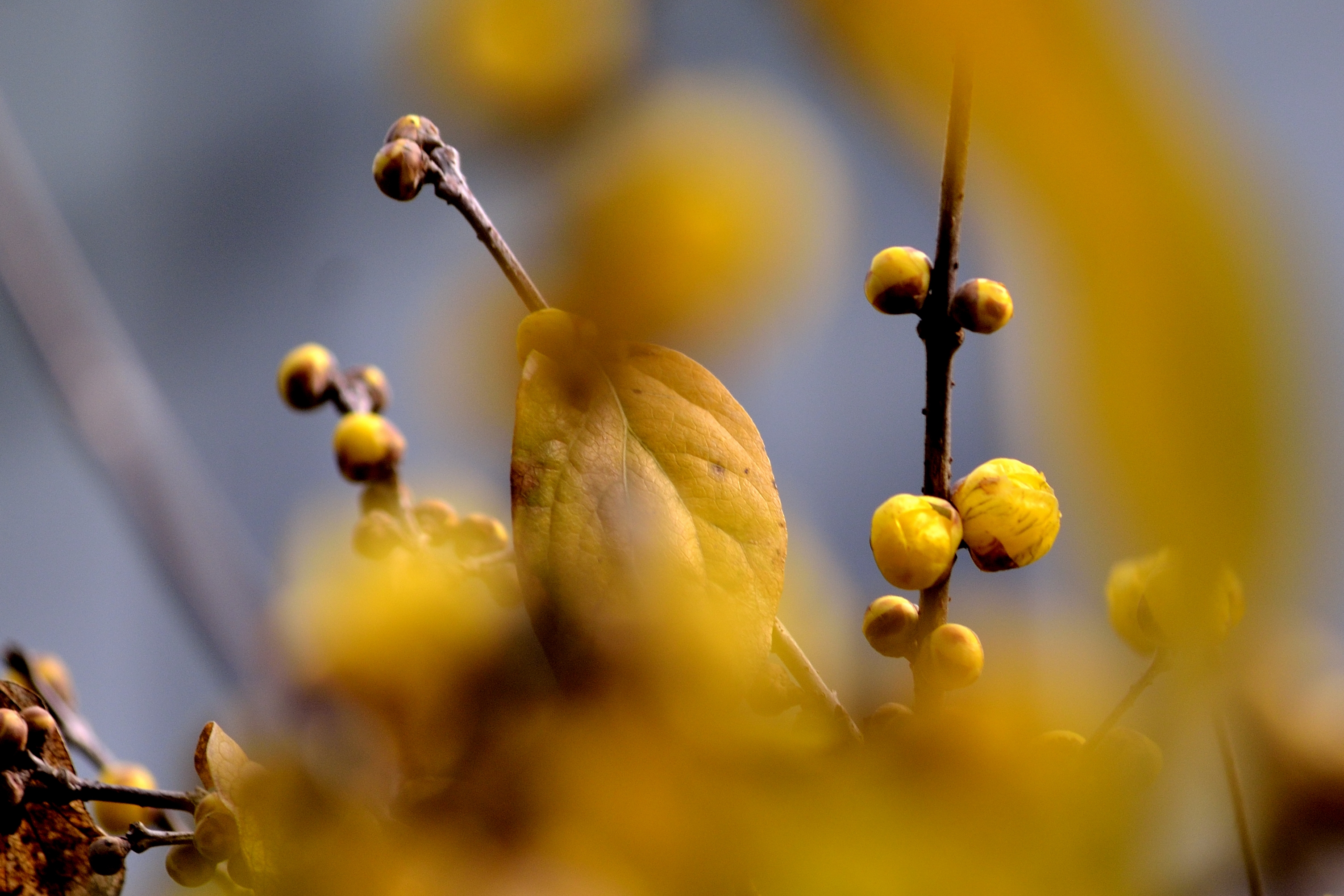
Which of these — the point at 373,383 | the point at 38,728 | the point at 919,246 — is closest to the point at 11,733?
the point at 38,728

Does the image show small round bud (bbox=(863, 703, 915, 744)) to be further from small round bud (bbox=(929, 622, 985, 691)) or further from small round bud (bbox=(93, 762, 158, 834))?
small round bud (bbox=(93, 762, 158, 834))

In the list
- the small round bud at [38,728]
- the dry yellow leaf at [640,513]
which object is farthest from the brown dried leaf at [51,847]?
the dry yellow leaf at [640,513]

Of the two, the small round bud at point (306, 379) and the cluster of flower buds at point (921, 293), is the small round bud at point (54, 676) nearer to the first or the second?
the small round bud at point (306, 379)

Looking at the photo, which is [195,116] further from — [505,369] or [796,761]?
[796,761]

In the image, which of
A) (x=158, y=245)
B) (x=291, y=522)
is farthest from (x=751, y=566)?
(x=158, y=245)

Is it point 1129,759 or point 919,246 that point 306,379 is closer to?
point 1129,759

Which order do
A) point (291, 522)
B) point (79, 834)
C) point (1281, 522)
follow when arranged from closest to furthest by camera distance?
point (1281, 522)
point (79, 834)
point (291, 522)

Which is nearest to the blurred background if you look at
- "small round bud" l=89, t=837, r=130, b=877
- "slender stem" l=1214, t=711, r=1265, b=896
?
"slender stem" l=1214, t=711, r=1265, b=896
